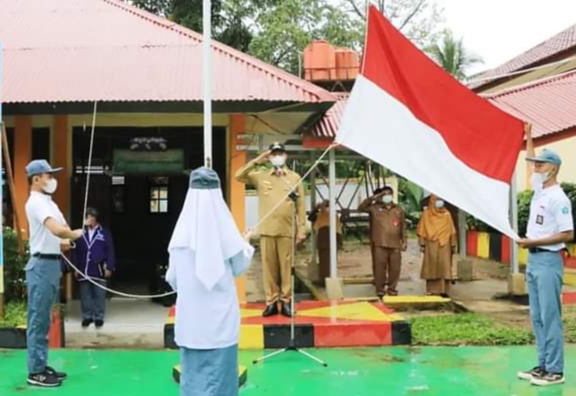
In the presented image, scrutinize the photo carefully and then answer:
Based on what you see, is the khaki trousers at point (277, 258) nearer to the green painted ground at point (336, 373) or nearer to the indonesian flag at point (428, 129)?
the green painted ground at point (336, 373)

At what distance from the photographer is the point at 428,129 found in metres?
5.96

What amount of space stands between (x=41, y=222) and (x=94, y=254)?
2954mm

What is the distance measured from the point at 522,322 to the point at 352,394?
13.7ft

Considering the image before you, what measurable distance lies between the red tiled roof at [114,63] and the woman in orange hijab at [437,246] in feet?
9.16

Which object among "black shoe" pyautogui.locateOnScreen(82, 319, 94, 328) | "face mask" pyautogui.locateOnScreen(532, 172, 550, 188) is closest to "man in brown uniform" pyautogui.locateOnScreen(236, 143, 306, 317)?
"black shoe" pyautogui.locateOnScreen(82, 319, 94, 328)

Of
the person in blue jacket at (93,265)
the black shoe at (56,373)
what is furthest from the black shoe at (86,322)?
the black shoe at (56,373)

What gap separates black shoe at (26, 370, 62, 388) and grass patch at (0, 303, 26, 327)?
1795 mm

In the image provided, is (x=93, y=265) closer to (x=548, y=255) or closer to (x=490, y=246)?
(x=548, y=255)

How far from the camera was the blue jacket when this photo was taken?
8.84 m

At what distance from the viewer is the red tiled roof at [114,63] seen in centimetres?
909

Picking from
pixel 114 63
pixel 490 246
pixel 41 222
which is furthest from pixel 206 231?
pixel 490 246

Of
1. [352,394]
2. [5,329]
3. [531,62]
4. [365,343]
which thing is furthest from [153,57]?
[531,62]

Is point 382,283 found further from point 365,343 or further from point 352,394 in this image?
point 352,394

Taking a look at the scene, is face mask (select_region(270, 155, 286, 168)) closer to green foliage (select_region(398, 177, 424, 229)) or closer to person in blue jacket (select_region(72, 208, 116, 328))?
person in blue jacket (select_region(72, 208, 116, 328))
